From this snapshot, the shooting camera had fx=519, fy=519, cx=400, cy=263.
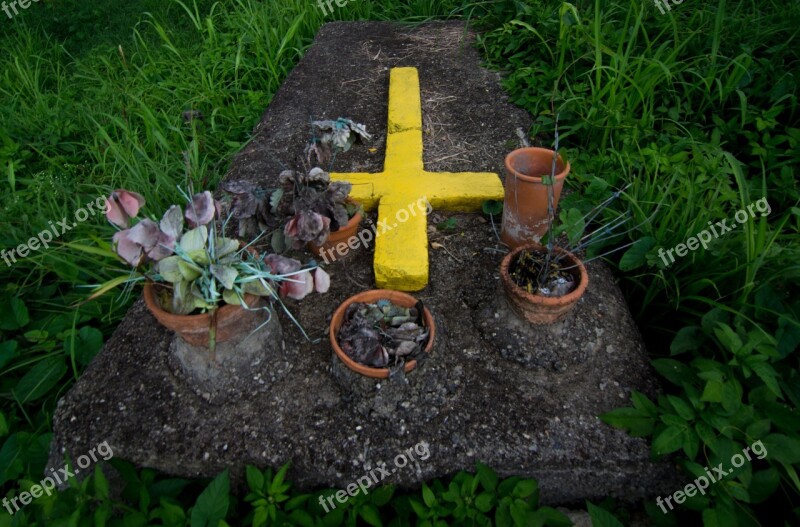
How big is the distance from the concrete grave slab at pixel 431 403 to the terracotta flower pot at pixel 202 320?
21 centimetres

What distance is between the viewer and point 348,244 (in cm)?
200

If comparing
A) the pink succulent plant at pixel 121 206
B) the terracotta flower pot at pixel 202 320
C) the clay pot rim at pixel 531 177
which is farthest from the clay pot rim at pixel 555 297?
the pink succulent plant at pixel 121 206

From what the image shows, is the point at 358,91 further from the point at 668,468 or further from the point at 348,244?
Result: the point at 668,468

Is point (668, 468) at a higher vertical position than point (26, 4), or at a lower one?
lower

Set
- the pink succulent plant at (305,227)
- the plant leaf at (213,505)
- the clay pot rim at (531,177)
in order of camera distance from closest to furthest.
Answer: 1. the plant leaf at (213,505)
2. the pink succulent plant at (305,227)
3. the clay pot rim at (531,177)

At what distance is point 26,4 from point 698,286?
5.44 metres

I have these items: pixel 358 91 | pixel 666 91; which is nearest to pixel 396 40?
pixel 358 91

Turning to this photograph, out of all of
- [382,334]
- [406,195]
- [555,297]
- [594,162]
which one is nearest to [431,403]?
[382,334]

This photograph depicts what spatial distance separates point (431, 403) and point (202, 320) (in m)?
0.70

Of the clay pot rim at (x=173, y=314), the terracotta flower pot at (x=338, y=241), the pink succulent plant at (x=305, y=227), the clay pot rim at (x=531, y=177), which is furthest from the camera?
the terracotta flower pot at (x=338, y=241)

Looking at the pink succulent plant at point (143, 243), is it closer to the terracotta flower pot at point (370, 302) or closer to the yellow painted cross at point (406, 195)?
the terracotta flower pot at point (370, 302)

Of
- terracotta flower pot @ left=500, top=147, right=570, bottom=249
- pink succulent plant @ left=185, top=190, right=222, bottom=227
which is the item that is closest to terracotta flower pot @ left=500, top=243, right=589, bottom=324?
terracotta flower pot @ left=500, top=147, right=570, bottom=249

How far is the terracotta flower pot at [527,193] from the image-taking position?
1780mm

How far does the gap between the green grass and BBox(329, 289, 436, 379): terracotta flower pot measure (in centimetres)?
35
